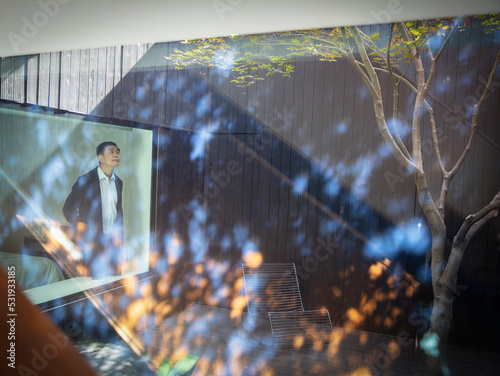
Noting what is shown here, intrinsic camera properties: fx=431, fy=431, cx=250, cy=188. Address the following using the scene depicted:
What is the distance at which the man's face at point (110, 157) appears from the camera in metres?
2.91

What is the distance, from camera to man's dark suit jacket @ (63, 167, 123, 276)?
112 inches

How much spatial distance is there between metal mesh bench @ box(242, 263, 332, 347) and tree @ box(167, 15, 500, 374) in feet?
2.35

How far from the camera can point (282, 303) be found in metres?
3.12

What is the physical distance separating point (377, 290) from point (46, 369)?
2.86 m

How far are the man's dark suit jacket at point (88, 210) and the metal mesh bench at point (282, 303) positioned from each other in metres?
1.09

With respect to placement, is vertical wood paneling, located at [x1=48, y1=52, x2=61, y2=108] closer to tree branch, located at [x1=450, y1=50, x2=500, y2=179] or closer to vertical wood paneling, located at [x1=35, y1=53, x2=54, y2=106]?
vertical wood paneling, located at [x1=35, y1=53, x2=54, y2=106]

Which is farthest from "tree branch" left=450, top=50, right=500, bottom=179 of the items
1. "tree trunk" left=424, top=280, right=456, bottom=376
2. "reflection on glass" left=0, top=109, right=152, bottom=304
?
"reflection on glass" left=0, top=109, right=152, bottom=304

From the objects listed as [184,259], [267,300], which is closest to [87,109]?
[184,259]

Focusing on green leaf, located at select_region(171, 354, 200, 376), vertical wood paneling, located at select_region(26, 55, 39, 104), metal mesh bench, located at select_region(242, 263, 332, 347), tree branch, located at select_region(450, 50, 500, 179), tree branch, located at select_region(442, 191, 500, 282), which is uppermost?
vertical wood paneling, located at select_region(26, 55, 39, 104)

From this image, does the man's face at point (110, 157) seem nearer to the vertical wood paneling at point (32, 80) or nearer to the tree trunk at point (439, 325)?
the vertical wood paneling at point (32, 80)

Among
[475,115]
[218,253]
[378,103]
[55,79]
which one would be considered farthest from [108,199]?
[475,115]

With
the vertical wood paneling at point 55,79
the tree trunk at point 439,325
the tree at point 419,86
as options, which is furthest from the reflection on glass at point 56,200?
the tree trunk at point 439,325

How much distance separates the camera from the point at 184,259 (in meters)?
3.41

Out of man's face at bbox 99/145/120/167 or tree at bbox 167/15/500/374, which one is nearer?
tree at bbox 167/15/500/374
